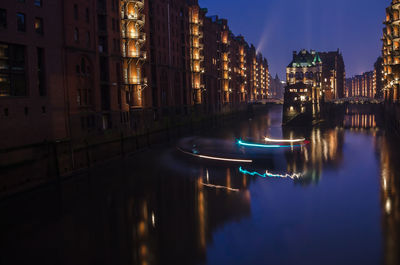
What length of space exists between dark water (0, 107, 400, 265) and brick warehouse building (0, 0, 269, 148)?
8282 mm

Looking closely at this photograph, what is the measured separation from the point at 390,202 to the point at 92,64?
128 feet

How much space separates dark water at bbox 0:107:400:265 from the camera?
21328 mm

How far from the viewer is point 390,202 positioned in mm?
29938

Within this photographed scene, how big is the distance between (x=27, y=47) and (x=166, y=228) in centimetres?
2419

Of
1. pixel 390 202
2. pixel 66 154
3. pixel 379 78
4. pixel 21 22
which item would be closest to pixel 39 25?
pixel 21 22

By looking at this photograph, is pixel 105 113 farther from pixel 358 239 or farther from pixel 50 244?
pixel 358 239

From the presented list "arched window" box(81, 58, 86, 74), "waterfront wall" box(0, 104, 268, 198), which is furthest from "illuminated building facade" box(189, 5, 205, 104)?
"arched window" box(81, 58, 86, 74)

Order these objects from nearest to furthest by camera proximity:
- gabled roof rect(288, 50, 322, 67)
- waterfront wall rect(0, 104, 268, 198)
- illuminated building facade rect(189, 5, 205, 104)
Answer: waterfront wall rect(0, 104, 268, 198)
illuminated building facade rect(189, 5, 205, 104)
gabled roof rect(288, 50, 322, 67)

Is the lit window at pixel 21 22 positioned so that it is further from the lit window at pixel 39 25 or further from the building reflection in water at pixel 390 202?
the building reflection in water at pixel 390 202

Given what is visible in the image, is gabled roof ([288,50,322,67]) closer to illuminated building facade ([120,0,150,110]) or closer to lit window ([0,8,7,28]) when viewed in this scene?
illuminated building facade ([120,0,150,110])

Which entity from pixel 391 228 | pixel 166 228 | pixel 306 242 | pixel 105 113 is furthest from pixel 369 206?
pixel 105 113

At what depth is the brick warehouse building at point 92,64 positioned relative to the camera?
35.5m

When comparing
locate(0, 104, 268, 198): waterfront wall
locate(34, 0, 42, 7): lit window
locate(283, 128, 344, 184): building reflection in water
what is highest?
locate(34, 0, 42, 7): lit window

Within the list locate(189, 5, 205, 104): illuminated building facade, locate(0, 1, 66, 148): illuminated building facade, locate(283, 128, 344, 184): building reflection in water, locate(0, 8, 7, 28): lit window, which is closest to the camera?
locate(0, 8, 7, 28): lit window
